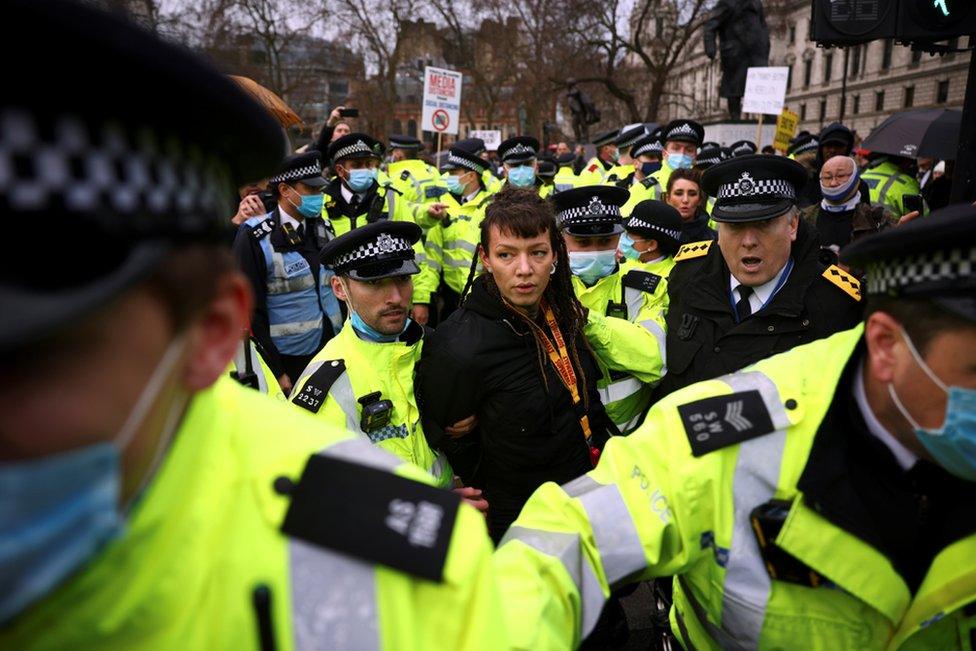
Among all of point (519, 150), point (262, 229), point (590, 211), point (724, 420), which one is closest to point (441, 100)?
point (519, 150)

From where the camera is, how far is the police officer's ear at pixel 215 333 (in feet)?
2.87

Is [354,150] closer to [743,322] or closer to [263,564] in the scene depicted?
[743,322]

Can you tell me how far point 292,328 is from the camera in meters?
4.65

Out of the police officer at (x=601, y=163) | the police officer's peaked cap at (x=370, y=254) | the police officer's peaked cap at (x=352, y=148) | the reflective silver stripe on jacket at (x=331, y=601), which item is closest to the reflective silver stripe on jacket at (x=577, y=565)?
the reflective silver stripe on jacket at (x=331, y=601)

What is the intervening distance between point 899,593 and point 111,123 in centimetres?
171

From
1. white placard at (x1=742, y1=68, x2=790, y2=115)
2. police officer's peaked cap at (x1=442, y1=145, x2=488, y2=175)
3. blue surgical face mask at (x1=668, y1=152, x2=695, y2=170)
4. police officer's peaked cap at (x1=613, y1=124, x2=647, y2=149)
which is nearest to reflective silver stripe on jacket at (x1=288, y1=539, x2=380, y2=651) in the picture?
police officer's peaked cap at (x1=442, y1=145, x2=488, y2=175)

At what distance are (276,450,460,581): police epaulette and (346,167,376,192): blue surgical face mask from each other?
5.60m

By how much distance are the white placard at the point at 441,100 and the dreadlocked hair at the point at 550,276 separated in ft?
25.6

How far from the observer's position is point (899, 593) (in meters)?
1.44

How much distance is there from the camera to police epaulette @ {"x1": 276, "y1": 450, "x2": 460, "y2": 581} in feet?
3.34

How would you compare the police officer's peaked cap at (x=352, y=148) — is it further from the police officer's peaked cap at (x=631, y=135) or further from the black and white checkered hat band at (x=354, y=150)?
the police officer's peaked cap at (x=631, y=135)

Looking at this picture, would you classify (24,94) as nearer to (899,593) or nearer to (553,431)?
(899,593)

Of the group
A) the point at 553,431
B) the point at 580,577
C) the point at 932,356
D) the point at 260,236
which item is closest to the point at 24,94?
the point at 580,577

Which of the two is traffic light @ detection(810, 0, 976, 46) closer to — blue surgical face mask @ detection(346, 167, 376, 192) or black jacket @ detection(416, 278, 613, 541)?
black jacket @ detection(416, 278, 613, 541)
